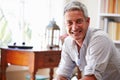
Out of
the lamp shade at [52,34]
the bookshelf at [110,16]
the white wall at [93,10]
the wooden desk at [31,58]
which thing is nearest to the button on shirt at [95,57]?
the wooden desk at [31,58]

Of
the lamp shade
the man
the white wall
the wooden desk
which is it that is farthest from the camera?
the white wall

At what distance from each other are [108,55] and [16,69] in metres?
2.09

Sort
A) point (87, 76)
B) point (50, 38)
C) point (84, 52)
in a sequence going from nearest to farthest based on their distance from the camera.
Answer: point (87, 76) → point (84, 52) → point (50, 38)

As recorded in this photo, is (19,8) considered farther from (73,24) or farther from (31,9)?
(73,24)

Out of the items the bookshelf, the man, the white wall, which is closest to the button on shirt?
the man

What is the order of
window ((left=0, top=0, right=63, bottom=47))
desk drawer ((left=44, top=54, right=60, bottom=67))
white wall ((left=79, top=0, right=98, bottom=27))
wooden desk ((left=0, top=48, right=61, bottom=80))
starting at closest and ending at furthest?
wooden desk ((left=0, top=48, right=61, bottom=80))
desk drawer ((left=44, top=54, right=60, bottom=67))
window ((left=0, top=0, right=63, bottom=47))
white wall ((left=79, top=0, right=98, bottom=27))

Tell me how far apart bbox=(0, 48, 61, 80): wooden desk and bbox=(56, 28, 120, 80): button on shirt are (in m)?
0.93

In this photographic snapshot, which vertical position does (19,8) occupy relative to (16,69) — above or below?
above

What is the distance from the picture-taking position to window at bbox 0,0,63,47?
11.4 feet

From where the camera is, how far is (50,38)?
3.34 meters

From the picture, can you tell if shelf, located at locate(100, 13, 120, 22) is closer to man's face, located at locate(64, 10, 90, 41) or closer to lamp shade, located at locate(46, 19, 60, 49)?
lamp shade, located at locate(46, 19, 60, 49)

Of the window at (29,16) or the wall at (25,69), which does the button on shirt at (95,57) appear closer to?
the wall at (25,69)

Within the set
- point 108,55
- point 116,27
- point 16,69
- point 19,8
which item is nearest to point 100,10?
point 116,27

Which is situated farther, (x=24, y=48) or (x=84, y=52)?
(x=24, y=48)
